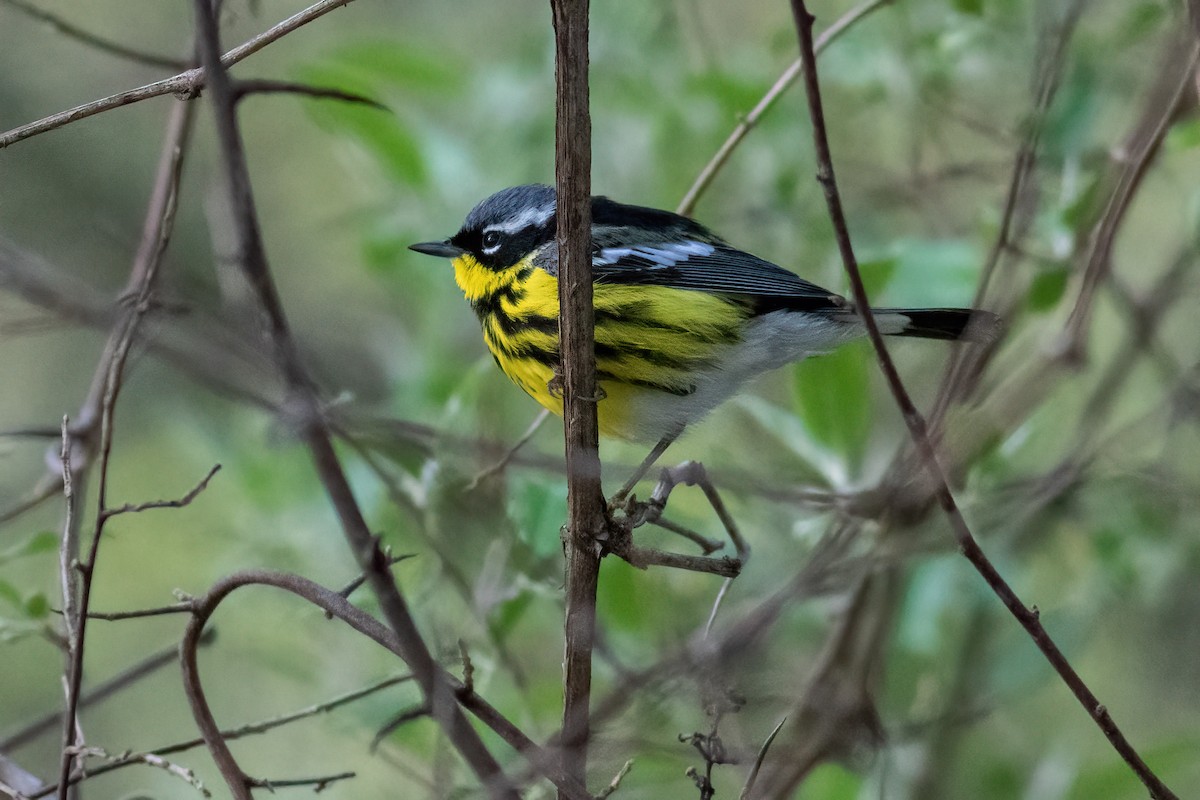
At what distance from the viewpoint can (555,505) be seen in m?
2.67

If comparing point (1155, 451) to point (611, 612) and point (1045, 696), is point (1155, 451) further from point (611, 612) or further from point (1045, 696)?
point (611, 612)

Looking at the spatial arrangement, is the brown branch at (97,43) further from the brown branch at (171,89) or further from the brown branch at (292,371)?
the brown branch at (292,371)

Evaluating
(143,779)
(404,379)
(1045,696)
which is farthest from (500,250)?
(143,779)

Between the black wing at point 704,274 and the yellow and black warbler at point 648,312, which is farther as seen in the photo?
the black wing at point 704,274

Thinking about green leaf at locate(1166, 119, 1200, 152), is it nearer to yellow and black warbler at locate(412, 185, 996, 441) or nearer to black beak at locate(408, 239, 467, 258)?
yellow and black warbler at locate(412, 185, 996, 441)

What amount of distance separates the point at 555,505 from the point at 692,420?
53 cm

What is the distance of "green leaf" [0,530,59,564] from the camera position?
7.18 ft

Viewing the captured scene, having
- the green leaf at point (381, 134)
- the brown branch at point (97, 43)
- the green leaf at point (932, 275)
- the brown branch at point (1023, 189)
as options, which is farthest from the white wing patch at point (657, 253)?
the brown branch at point (97, 43)

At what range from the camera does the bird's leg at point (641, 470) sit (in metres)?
2.56

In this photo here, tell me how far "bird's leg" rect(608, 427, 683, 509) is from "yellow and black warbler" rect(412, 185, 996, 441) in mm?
17

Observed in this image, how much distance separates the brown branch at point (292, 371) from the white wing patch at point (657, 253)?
1778mm

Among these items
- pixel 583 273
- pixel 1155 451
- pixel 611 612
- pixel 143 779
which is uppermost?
pixel 143 779

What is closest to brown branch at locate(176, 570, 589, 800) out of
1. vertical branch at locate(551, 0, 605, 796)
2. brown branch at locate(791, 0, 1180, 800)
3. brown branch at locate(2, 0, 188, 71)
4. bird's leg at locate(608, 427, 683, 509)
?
vertical branch at locate(551, 0, 605, 796)

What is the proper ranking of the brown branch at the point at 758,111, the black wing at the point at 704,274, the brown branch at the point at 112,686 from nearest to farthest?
the brown branch at the point at 112,686, the brown branch at the point at 758,111, the black wing at the point at 704,274
